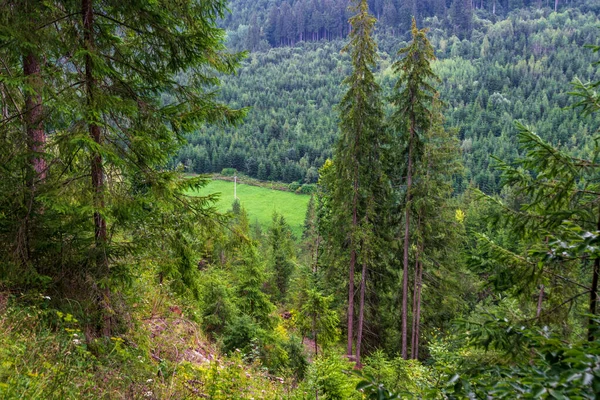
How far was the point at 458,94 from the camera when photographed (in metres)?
125

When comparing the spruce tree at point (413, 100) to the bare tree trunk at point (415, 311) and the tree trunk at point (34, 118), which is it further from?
the tree trunk at point (34, 118)

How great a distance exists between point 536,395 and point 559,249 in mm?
1468

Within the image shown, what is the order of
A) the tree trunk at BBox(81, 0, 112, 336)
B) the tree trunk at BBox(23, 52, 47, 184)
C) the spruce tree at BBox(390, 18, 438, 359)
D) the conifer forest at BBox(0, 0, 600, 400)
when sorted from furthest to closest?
the spruce tree at BBox(390, 18, 438, 359), the tree trunk at BBox(81, 0, 112, 336), the tree trunk at BBox(23, 52, 47, 184), the conifer forest at BBox(0, 0, 600, 400)

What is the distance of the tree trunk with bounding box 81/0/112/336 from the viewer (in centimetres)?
459

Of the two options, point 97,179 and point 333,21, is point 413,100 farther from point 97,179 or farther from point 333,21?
point 333,21

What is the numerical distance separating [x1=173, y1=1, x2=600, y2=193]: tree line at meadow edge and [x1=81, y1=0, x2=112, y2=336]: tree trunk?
73.0 metres

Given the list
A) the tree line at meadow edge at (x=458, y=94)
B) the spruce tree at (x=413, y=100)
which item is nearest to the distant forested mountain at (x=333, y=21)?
the tree line at meadow edge at (x=458, y=94)

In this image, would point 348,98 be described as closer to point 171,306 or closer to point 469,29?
point 171,306

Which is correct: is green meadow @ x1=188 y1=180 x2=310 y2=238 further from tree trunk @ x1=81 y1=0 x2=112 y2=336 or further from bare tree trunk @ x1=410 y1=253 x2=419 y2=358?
tree trunk @ x1=81 y1=0 x2=112 y2=336

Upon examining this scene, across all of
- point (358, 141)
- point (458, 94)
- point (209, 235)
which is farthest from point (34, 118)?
point (458, 94)

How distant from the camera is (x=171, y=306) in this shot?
31.4 feet

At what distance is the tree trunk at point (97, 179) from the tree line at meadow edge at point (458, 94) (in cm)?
7303

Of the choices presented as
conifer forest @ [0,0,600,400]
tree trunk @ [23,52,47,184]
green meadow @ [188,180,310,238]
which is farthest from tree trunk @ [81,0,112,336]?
green meadow @ [188,180,310,238]

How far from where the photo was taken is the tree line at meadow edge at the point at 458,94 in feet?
321
